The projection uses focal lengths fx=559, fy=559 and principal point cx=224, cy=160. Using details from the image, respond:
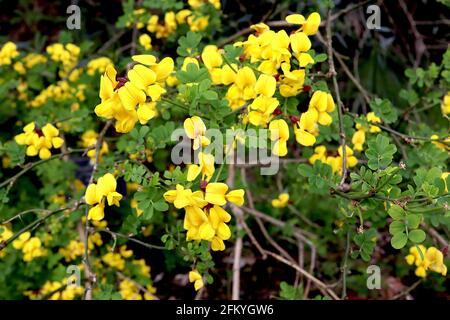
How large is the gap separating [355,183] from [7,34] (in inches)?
134

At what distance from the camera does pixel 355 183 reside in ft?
4.09

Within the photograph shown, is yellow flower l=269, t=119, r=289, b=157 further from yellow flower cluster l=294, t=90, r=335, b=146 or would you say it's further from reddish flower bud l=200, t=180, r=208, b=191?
reddish flower bud l=200, t=180, r=208, b=191

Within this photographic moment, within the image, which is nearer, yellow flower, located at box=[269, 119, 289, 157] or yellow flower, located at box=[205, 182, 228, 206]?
yellow flower, located at box=[205, 182, 228, 206]

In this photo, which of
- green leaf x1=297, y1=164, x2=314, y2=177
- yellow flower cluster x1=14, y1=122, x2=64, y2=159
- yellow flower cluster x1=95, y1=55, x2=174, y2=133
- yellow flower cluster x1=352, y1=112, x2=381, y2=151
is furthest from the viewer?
yellow flower cluster x1=352, y1=112, x2=381, y2=151

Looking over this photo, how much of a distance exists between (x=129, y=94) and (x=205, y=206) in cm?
29

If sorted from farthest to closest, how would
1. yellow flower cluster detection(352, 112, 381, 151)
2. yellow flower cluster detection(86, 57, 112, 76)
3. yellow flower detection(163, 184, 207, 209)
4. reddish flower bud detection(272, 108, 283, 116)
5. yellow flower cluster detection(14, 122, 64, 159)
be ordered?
yellow flower cluster detection(86, 57, 112, 76) → yellow flower cluster detection(352, 112, 381, 151) → yellow flower cluster detection(14, 122, 64, 159) → reddish flower bud detection(272, 108, 283, 116) → yellow flower detection(163, 184, 207, 209)

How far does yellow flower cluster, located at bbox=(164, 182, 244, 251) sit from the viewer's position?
3.59 ft

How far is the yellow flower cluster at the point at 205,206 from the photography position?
1094mm

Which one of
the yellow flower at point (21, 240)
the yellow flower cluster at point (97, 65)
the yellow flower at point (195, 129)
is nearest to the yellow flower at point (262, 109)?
the yellow flower at point (195, 129)

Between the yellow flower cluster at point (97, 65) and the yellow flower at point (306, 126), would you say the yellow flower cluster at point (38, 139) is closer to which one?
the yellow flower at point (306, 126)

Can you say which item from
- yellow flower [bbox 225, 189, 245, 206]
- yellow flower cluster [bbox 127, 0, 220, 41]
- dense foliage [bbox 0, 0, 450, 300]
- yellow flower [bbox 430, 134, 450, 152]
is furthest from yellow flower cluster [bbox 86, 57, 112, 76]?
yellow flower [bbox 225, 189, 245, 206]

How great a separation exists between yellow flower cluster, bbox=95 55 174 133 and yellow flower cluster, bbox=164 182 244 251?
0.69 ft

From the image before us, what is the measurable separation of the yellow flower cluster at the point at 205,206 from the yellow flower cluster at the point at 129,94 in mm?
209
